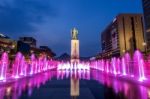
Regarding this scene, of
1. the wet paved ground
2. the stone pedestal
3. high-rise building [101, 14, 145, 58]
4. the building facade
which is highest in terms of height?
high-rise building [101, 14, 145, 58]

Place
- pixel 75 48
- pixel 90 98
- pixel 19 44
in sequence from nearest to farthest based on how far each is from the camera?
pixel 90 98 → pixel 75 48 → pixel 19 44

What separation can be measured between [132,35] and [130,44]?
572 cm

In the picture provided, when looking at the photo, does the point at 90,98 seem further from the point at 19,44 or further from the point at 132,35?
the point at 132,35

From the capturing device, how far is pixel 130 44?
4016 inches

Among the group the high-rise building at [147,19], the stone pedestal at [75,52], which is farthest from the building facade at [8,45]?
the high-rise building at [147,19]

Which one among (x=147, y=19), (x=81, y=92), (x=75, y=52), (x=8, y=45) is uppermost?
(x=147, y=19)

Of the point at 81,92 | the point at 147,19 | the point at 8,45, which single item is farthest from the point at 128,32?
the point at 81,92

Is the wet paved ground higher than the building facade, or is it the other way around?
Answer: the building facade

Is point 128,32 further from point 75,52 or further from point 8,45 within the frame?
point 8,45

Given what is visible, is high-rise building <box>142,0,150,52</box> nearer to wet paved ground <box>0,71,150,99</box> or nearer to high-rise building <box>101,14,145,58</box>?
high-rise building <box>101,14,145,58</box>

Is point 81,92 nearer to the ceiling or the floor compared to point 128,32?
nearer to the floor

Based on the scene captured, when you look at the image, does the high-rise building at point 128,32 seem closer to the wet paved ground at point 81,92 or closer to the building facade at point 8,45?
the building facade at point 8,45

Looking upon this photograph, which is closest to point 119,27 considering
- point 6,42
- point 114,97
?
point 6,42

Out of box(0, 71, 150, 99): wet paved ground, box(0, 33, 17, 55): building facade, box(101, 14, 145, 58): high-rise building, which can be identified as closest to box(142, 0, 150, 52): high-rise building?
box(101, 14, 145, 58): high-rise building
